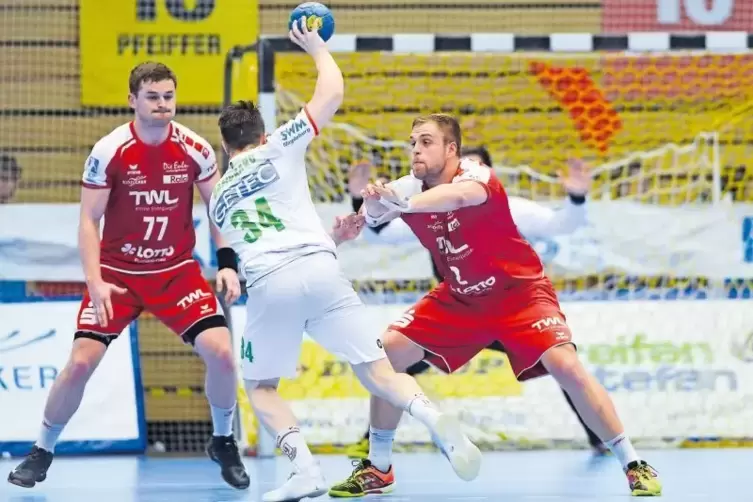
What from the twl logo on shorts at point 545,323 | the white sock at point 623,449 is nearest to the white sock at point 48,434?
the twl logo on shorts at point 545,323

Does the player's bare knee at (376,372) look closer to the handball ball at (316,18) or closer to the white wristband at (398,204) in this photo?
the white wristband at (398,204)

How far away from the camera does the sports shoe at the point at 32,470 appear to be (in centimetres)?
686

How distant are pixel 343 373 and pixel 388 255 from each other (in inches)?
36.8

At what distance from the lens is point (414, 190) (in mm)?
7152

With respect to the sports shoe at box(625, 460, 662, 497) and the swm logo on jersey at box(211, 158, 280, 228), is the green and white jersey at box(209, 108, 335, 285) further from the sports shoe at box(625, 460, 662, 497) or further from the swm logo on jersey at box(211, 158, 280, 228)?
the sports shoe at box(625, 460, 662, 497)

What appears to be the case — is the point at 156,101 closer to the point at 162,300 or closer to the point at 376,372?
the point at 162,300

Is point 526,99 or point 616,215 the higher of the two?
point 526,99

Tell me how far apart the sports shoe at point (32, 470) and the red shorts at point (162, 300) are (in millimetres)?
733

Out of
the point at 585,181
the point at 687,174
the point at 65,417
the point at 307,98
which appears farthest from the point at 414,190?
the point at 687,174

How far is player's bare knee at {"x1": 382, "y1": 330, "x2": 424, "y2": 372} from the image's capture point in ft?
21.9

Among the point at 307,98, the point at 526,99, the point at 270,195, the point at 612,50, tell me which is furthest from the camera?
the point at 526,99

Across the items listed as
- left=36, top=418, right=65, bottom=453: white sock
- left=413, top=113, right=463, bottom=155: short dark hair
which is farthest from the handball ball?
left=36, top=418, right=65, bottom=453: white sock

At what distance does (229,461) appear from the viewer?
7160 mm

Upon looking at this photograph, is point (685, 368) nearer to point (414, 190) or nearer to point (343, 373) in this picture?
point (343, 373)
